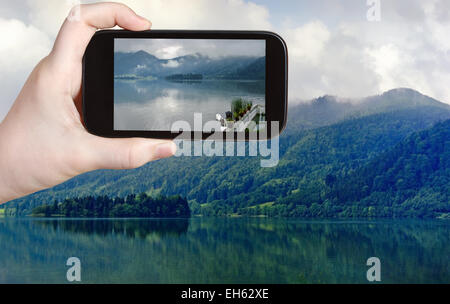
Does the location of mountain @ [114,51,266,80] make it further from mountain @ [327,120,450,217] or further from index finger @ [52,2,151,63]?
mountain @ [327,120,450,217]

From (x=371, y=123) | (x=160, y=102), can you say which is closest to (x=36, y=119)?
(x=160, y=102)

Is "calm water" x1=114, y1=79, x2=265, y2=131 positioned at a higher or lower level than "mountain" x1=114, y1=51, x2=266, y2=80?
lower

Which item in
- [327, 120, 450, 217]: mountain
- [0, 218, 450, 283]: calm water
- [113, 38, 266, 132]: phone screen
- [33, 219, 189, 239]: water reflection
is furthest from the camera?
[327, 120, 450, 217]: mountain

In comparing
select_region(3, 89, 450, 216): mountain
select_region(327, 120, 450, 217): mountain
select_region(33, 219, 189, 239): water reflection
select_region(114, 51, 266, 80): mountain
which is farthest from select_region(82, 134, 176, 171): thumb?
select_region(327, 120, 450, 217): mountain

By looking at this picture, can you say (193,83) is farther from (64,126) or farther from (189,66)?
(64,126)

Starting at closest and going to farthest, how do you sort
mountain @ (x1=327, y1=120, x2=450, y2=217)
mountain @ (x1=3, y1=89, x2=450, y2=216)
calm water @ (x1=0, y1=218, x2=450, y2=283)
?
calm water @ (x1=0, y1=218, x2=450, y2=283) → mountain @ (x1=3, y1=89, x2=450, y2=216) → mountain @ (x1=327, y1=120, x2=450, y2=217)

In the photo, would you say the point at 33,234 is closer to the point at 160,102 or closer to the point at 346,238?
the point at 346,238
